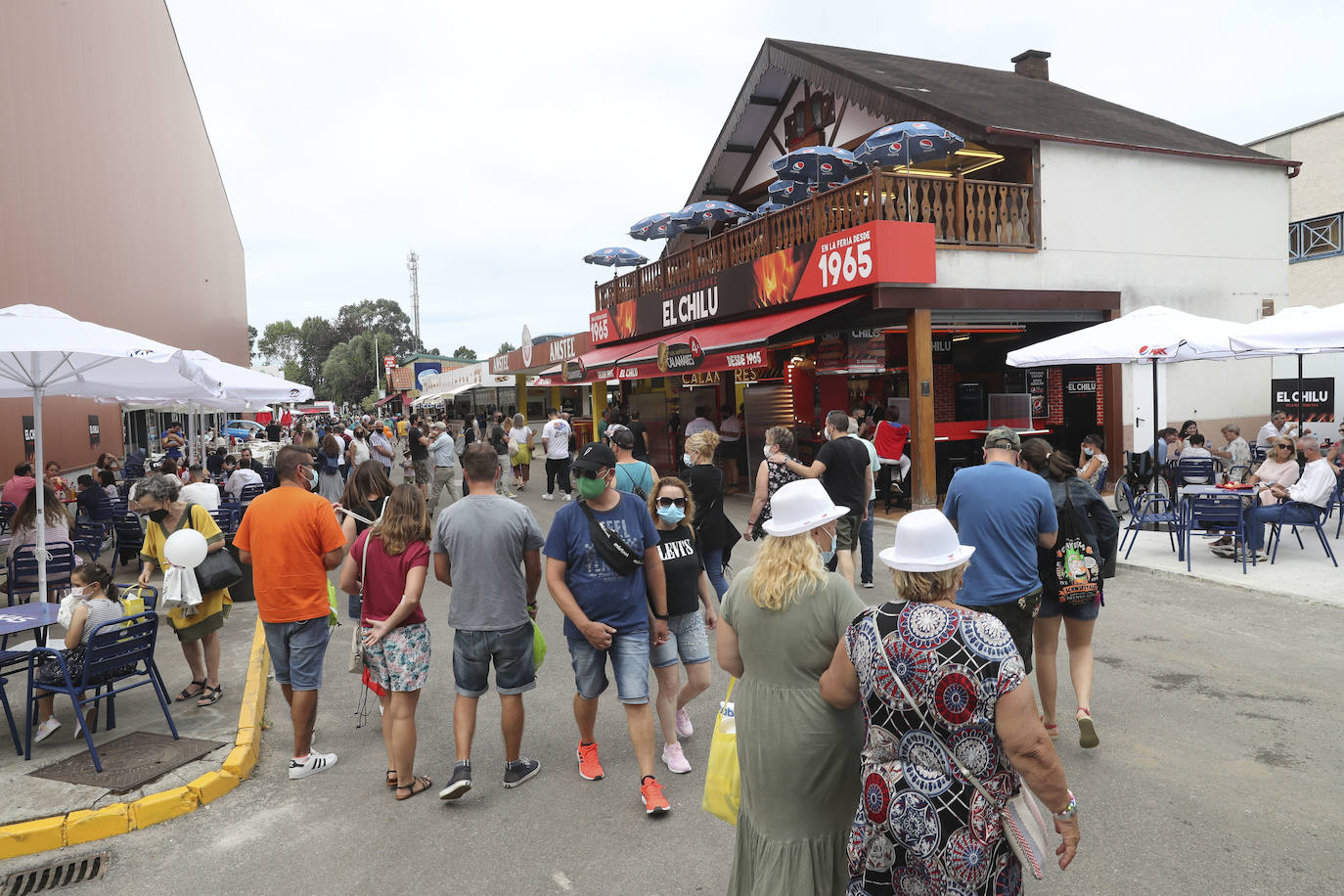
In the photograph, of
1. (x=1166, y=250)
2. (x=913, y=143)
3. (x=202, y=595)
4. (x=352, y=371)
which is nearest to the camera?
(x=202, y=595)

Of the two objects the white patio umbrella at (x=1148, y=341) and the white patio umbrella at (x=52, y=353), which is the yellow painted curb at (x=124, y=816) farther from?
the white patio umbrella at (x=1148, y=341)

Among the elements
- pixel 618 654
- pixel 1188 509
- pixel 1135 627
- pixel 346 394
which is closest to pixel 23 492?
pixel 618 654

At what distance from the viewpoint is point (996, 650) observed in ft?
7.07

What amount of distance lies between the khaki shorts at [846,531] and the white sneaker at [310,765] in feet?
14.8

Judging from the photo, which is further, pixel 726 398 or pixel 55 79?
pixel 726 398

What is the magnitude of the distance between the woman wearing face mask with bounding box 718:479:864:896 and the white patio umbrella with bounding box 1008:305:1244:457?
928 cm

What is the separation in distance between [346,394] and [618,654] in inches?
4233

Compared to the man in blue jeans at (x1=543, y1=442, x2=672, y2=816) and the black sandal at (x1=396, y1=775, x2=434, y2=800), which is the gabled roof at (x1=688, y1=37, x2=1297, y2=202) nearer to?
the man in blue jeans at (x1=543, y1=442, x2=672, y2=816)

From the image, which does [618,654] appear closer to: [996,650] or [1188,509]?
[996,650]

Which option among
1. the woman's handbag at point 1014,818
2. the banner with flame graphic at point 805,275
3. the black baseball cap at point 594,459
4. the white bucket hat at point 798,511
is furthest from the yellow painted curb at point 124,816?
the banner with flame graphic at point 805,275

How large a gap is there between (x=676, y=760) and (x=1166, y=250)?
47.7ft

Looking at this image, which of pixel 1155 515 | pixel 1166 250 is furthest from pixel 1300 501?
pixel 1166 250

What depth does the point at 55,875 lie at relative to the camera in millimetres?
3848

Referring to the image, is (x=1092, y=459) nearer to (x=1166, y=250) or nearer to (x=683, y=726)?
(x=683, y=726)
